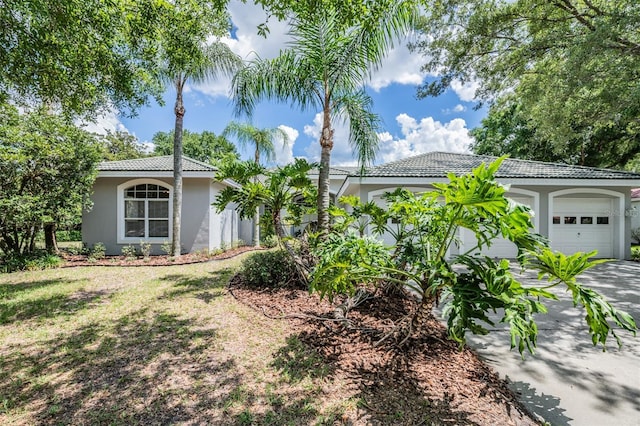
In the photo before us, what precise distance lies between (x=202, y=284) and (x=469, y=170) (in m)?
10.7

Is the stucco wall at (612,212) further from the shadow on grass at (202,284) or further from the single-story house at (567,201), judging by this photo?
the shadow on grass at (202,284)

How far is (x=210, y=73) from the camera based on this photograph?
32.9 ft

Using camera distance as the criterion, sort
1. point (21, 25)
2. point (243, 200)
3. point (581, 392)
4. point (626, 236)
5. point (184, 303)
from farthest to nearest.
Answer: point (626, 236)
point (243, 200)
point (184, 303)
point (21, 25)
point (581, 392)

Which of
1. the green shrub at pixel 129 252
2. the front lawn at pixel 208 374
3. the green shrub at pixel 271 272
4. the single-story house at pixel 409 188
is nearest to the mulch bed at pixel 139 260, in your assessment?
the green shrub at pixel 129 252

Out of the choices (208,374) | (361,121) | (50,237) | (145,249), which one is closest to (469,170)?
(361,121)

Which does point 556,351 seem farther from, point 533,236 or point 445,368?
point 533,236

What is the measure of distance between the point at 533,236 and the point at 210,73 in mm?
10931

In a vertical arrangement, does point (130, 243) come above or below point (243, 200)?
below

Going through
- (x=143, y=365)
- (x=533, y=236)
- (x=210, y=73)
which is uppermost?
(x=210, y=73)

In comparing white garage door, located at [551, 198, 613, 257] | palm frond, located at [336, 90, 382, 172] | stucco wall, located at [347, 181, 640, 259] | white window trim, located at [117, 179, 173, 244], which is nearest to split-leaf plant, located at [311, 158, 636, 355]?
palm frond, located at [336, 90, 382, 172]

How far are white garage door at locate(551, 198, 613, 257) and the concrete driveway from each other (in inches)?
291

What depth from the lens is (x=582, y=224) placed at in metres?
11.3

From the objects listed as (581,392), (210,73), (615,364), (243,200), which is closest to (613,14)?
(615,364)

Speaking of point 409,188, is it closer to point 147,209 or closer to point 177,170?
point 177,170
